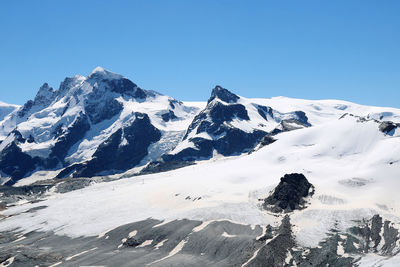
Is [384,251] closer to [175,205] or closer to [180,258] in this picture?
[180,258]

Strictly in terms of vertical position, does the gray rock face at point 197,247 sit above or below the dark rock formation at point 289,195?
below

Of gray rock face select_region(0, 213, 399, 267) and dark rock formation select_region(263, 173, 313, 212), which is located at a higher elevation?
dark rock formation select_region(263, 173, 313, 212)

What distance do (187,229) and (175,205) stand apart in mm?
36851

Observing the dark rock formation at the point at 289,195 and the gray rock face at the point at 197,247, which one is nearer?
the gray rock face at the point at 197,247

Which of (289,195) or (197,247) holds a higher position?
(289,195)

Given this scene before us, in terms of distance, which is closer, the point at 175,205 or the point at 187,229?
the point at 187,229

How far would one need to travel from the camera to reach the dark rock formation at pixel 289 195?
175125 millimetres

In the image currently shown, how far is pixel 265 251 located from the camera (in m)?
133

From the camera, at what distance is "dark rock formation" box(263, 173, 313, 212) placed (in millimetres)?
175125

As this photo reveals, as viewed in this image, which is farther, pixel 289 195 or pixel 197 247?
pixel 289 195

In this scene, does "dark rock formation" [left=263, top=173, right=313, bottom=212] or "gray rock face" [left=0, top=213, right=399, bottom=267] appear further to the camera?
"dark rock formation" [left=263, top=173, right=313, bottom=212]

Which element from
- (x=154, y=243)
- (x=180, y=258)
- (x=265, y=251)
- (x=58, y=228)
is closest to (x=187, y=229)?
(x=154, y=243)

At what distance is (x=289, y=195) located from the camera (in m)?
178

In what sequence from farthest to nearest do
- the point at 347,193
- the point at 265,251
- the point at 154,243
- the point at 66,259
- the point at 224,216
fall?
the point at 347,193
the point at 224,216
the point at 154,243
the point at 66,259
the point at 265,251
